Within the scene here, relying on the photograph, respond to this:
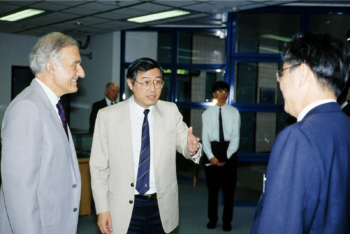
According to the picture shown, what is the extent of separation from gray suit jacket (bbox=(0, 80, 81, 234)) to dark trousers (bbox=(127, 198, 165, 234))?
380 mm

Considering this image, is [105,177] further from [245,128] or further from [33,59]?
[245,128]

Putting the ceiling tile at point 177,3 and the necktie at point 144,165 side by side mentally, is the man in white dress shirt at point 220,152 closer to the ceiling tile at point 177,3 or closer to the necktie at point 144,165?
the ceiling tile at point 177,3

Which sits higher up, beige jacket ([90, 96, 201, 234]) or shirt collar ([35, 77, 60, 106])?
shirt collar ([35, 77, 60, 106])

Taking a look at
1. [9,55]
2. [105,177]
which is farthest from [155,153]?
[9,55]

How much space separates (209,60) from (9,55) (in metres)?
5.55

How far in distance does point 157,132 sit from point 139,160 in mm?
209

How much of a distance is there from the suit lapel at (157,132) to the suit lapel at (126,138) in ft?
0.49

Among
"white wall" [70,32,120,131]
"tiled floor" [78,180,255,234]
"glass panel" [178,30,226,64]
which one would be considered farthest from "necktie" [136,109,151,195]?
"glass panel" [178,30,226,64]

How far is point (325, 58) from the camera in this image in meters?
1.00

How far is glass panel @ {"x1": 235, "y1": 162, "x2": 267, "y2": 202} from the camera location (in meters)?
5.23

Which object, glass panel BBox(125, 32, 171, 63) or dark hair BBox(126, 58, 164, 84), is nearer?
dark hair BBox(126, 58, 164, 84)

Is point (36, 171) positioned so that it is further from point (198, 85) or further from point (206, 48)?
point (206, 48)

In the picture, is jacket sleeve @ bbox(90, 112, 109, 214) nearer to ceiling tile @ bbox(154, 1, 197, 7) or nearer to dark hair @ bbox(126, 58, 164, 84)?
dark hair @ bbox(126, 58, 164, 84)

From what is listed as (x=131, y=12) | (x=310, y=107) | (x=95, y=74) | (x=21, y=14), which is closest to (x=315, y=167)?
(x=310, y=107)
